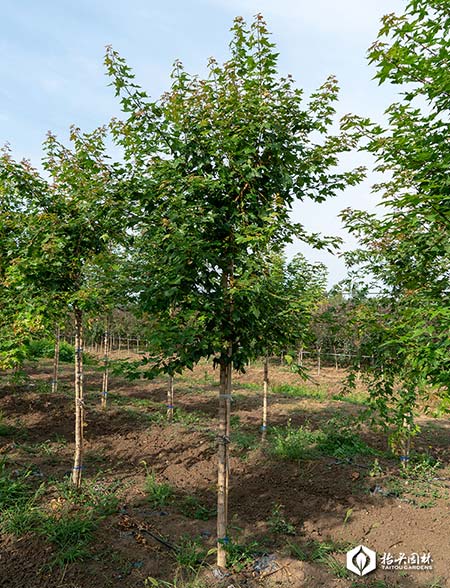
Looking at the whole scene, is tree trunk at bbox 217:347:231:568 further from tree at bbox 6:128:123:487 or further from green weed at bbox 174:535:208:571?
tree at bbox 6:128:123:487

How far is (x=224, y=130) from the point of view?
12.1 ft

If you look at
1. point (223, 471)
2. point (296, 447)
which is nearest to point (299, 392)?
point (296, 447)

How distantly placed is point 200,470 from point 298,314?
4084 mm

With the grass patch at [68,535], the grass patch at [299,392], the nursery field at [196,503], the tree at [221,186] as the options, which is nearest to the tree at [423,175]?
the tree at [221,186]

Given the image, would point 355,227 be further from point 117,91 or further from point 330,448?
point 330,448

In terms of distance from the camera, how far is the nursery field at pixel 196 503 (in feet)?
12.8

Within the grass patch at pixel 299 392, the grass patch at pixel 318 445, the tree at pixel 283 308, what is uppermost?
the tree at pixel 283 308

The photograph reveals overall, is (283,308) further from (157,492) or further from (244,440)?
(244,440)

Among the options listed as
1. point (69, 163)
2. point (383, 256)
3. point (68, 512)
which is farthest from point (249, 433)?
point (69, 163)

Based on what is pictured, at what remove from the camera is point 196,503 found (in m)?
5.46

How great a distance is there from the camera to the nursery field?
391 cm

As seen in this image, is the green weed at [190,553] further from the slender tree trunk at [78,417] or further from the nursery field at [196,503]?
the slender tree trunk at [78,417]

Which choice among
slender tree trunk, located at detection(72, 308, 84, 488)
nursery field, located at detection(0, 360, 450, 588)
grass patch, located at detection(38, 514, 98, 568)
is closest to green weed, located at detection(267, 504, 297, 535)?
nursery field, located at detection(0, 360, 450, 588)

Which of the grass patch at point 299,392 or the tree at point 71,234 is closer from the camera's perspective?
the tree at point 71,234
